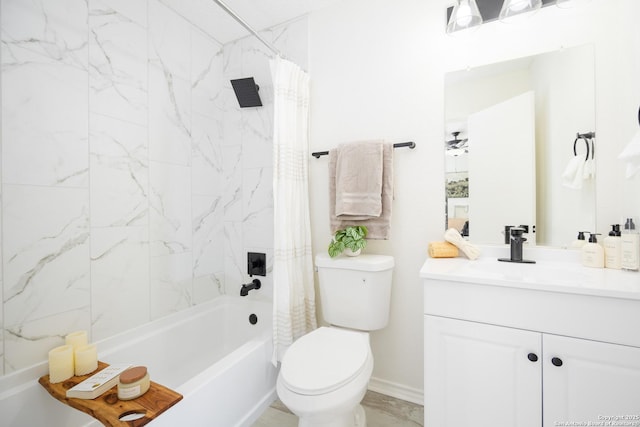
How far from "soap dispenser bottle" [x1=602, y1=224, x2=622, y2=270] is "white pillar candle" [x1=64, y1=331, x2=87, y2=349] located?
2279 millimetres

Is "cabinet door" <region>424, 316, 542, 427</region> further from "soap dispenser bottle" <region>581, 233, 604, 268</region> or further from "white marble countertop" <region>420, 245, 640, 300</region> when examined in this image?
"soap dispenser bottle" <region>581, 233, 604, 268</region>

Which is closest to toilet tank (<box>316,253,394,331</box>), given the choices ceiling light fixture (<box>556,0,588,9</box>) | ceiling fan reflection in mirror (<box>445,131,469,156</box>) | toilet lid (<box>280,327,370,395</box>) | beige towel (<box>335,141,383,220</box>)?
toilet lid (<box>280,327,370,395</box>)

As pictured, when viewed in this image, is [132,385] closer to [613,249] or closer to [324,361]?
[324,361]

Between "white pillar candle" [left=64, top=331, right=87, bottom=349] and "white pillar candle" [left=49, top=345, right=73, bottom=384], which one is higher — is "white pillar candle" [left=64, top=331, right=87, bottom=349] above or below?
above

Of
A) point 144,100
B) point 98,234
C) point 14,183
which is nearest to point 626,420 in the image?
point 98,234

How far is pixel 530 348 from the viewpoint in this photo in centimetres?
94

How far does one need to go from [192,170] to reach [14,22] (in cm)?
100

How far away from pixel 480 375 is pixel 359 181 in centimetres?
103

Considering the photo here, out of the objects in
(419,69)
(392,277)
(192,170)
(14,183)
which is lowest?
(392,277)

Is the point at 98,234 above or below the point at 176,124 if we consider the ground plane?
below

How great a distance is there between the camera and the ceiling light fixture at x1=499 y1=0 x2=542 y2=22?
1.27m

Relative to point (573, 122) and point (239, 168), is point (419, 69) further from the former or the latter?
point (239, 168)

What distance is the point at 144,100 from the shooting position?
1631 millimetres

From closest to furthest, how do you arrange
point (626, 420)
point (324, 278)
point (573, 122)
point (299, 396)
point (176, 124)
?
1. point (626, 420)
2. point (299, 396)
3. point (573, 122)
4. point (324, 278)
5. point (176, 124)
